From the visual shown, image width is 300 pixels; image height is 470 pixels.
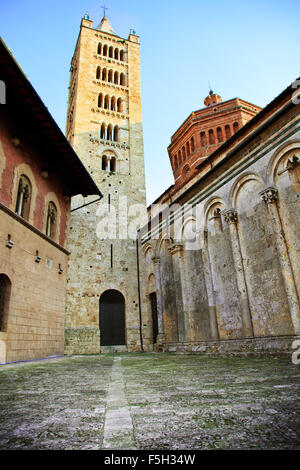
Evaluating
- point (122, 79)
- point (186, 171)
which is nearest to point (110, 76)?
point (122, 79)

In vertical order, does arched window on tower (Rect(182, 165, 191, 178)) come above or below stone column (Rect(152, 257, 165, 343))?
above

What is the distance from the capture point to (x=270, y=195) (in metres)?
8.61

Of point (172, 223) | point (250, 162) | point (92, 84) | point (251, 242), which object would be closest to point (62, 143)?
point (172, 223)

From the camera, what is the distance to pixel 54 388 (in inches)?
139

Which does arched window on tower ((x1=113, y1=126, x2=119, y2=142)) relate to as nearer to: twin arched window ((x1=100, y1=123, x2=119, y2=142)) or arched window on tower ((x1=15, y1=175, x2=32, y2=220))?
twin arched window ((x1=100, y1=123, x2=119, y2=142))

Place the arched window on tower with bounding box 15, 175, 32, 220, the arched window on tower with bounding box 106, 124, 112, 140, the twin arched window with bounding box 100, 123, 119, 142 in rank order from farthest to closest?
the arched window on tower with bounding box 106, 124, 112, 140 → the twin arched window with bounding box 100, 123, 119, 142 → the arched window on tower with bounding box 15, 175, 32, 220

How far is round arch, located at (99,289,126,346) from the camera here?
59.6 ft

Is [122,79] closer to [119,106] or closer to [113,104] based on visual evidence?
[119,106]

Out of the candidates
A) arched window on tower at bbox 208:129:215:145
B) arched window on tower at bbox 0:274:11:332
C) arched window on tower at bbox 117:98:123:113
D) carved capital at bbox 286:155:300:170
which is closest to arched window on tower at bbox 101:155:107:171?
arched window on tower at bbox 117:98:123:113

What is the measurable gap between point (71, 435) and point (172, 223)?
1298 centimetres

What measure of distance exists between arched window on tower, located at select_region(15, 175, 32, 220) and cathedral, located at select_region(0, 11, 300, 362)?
0.07 metres

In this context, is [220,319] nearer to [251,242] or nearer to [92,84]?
[251,242]

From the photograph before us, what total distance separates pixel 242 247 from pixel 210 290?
2367mm

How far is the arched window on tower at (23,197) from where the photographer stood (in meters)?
10.2
